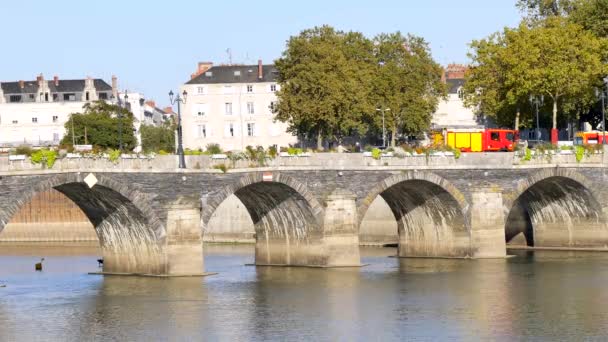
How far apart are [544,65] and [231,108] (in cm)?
5137

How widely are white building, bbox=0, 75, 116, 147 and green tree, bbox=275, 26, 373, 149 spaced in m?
54.1

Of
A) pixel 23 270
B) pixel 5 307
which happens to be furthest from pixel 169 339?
pixel 23 270

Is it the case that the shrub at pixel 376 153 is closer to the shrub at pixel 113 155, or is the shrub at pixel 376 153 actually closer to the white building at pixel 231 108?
the shrub at pixel 113 155

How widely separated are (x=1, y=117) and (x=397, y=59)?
62.3 m

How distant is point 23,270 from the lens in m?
99.8

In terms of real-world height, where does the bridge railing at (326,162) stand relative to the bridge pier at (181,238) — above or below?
above

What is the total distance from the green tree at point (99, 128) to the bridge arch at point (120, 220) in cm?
7081

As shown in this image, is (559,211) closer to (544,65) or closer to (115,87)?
(544,65)

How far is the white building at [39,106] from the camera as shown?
603 feet

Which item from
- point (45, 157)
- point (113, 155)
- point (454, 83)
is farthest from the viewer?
point (454, 83)

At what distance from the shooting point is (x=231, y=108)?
167875mm

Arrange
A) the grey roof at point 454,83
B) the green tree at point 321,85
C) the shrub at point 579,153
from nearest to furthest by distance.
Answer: the shrub at point 579,153, the green tree at point 321,85, the grey roof at point 454,83

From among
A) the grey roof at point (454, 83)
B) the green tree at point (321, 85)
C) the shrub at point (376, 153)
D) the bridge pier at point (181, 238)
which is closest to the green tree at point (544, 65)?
the green tree at point (321, 85)

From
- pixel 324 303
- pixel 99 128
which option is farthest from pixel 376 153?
pixel 99 128
